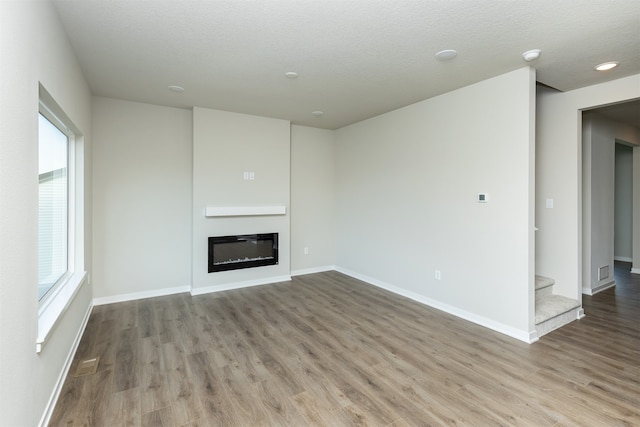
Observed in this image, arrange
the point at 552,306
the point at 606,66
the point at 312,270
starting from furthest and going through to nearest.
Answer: the point at 312,270
the point at 552,306
the point at 606,66

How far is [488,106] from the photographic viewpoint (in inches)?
131

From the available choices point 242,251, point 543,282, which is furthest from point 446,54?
point 242,251

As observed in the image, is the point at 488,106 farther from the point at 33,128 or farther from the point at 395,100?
the point at 33,128

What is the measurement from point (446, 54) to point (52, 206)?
145 inches

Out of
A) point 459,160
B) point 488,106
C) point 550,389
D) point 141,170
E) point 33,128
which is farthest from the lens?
point 141,170

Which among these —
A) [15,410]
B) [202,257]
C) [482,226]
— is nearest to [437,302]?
[482,226]

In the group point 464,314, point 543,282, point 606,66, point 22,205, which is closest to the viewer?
point 22,205

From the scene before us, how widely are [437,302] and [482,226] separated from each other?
3.79 feet

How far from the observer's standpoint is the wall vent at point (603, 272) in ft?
15.0

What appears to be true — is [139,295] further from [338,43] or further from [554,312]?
[554,312]

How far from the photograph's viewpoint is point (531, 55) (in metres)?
2.71

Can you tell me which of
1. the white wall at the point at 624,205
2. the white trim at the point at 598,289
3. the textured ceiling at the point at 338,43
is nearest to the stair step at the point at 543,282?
the white trim at the point at 598,289

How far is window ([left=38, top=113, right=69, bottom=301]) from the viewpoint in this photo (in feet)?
7.49

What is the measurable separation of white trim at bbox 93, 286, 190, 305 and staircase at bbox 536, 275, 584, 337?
14.8ft
